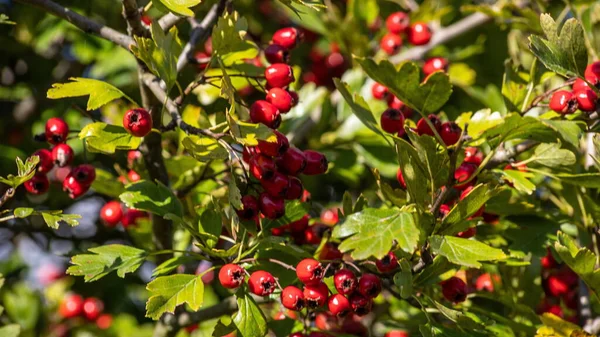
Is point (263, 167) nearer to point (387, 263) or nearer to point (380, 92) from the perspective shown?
point (387, 263)

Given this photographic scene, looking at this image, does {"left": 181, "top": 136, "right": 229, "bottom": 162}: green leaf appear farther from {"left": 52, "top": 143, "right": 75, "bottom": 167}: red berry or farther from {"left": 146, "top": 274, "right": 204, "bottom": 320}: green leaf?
{"left": 52, "top": 143, "right": 75, "bottom": 167}: red berry

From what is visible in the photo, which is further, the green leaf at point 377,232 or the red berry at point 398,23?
the red berry at point 398,23

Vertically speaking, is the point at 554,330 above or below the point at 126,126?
below

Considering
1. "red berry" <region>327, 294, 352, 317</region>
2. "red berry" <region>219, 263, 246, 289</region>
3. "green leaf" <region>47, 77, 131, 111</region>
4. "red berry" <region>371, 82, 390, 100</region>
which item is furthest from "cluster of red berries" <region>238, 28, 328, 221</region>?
"red berry" <region>371, 82, 390, 100</region>

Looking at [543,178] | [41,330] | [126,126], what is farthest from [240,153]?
[41,330]

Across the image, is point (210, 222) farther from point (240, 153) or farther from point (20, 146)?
point (20, 146)

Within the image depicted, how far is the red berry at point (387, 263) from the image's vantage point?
6.08 ft

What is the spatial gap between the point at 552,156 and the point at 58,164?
136cm

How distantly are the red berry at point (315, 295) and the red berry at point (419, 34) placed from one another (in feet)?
5.64

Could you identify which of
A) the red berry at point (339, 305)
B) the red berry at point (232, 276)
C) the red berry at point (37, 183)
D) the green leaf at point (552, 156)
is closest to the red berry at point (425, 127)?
the green leaf at point (552, 156)

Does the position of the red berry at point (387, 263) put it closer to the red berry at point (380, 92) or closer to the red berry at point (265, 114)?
the red berry at point (265, 114)

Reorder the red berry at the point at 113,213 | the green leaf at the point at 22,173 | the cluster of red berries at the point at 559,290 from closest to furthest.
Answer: the green leaf at the point at 22,173, the cluster of red berries at the point at 559,290, the red berry at the point at 113,213

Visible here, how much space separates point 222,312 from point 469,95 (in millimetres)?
1494

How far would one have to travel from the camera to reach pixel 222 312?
229 centimetres
